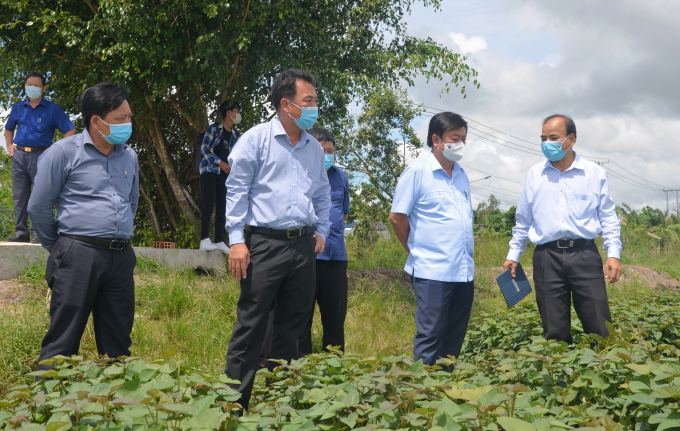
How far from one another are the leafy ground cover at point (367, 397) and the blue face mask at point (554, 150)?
1.65 meters

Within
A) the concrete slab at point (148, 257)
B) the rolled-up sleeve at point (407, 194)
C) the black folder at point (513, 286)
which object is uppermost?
the rolled-up sleeve at point (407, 194)

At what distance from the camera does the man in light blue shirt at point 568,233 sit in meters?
3.79

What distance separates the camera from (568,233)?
3857 millimetres

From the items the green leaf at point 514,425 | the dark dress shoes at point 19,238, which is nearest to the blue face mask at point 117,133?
the green leaf at point 514,425

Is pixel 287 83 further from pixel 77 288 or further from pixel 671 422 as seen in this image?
pixel 671 422

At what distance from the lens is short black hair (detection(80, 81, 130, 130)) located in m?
3.12

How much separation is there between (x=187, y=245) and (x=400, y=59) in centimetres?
475

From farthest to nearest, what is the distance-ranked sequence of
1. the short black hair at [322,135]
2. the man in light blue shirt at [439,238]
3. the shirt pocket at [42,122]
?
the shirt pocket at [42,122] → the short black hair at [322,135] → the man in light blue shirt at [439,238]

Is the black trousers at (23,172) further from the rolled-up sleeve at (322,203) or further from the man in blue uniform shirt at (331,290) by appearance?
the rolled-up sleeve at (322,203)

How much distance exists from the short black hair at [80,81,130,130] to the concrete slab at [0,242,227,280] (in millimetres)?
3293

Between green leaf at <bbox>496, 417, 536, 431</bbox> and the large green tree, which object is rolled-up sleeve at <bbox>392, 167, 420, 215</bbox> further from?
the large green tree

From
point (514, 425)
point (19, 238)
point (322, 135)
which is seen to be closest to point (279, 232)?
point (322, 135)

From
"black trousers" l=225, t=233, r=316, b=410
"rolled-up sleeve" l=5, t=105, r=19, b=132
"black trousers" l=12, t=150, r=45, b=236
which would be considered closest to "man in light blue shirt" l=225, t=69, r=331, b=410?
"black trousers" l=225, t=233, r=316, b=410

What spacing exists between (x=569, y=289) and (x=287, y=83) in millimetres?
2453
